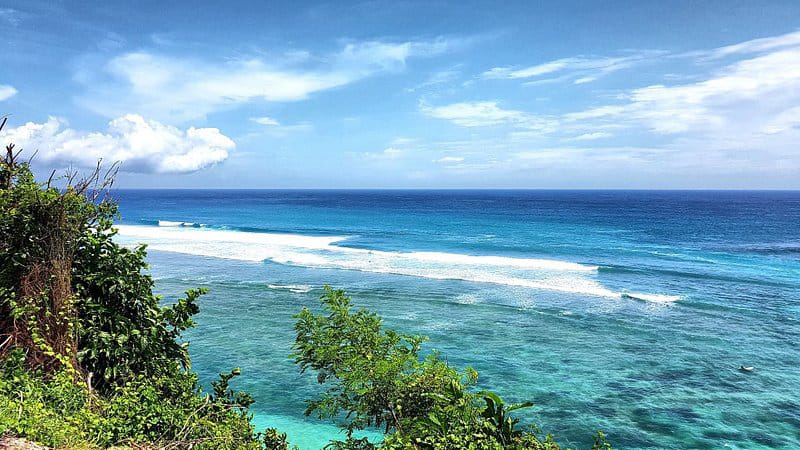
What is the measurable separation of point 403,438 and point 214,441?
263 cm

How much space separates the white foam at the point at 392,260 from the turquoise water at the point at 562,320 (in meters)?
0.20

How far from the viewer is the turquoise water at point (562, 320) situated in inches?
576

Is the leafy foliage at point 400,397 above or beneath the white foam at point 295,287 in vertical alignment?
above

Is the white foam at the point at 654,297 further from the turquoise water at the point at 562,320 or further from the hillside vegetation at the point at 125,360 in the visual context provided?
the hillside vegetation at the point at 125,360

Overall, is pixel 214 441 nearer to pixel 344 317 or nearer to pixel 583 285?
pixel 344 317

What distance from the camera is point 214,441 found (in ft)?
22.3

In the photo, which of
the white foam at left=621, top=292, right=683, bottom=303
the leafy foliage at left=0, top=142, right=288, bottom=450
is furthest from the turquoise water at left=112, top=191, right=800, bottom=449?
the leafy foliage at left=0, top=142, right=288, bottom=450

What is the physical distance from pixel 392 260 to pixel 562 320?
1725cm

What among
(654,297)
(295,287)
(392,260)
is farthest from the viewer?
(392,260)

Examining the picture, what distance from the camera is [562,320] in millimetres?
23188

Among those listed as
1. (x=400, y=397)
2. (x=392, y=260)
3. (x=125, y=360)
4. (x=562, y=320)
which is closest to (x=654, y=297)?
(x=562, y=320)

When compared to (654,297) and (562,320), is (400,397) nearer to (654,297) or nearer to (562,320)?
(562,320)

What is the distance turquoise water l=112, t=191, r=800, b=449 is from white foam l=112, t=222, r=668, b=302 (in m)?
0.20

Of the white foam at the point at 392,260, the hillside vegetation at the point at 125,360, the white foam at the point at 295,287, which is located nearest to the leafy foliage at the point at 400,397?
the hillside vegetation at the point at 125,360
